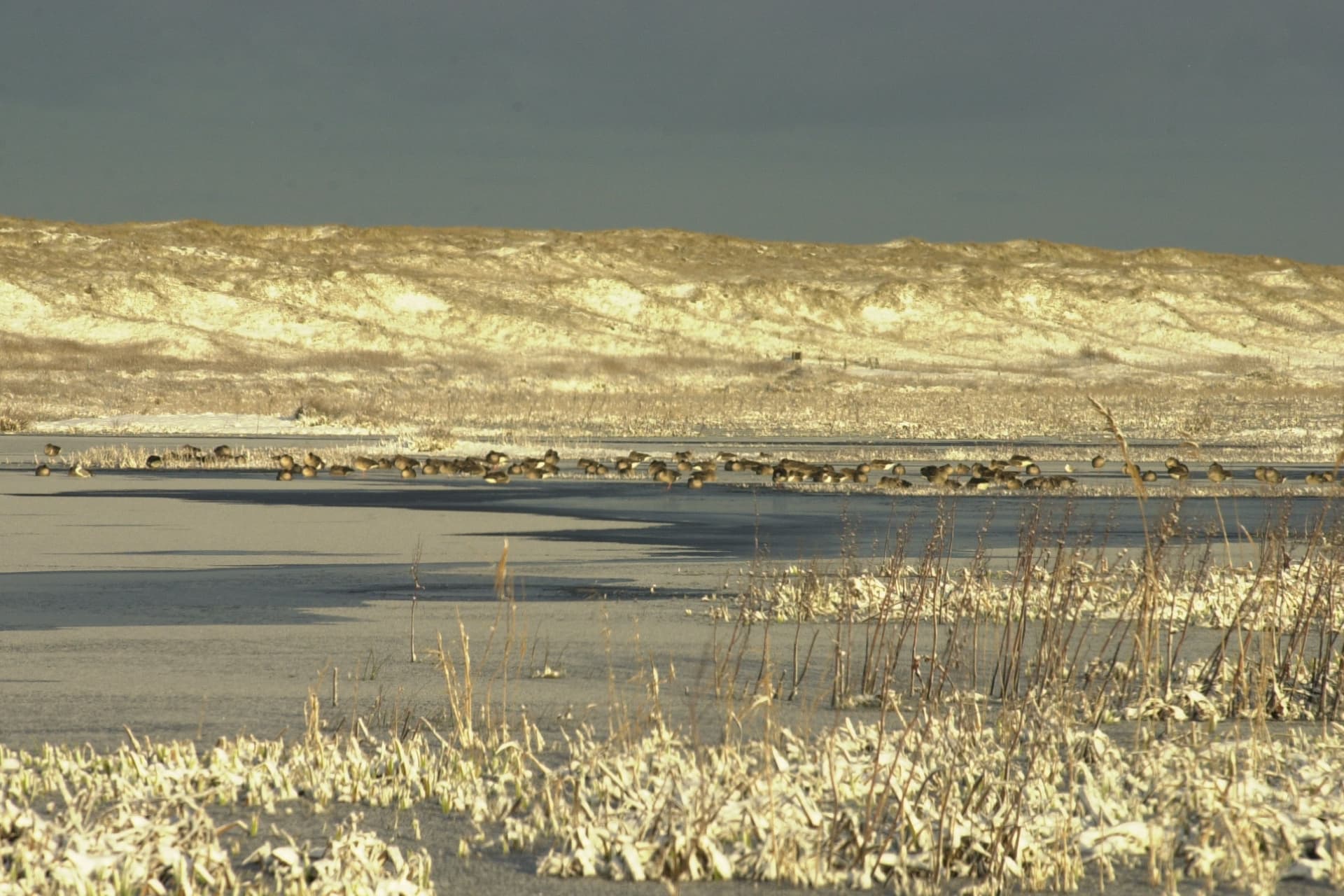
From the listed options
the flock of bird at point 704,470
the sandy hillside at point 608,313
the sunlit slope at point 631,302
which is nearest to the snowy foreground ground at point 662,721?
the flock of bird at point 704,470

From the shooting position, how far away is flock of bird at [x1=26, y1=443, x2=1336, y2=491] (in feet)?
76.8

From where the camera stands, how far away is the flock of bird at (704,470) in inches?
922

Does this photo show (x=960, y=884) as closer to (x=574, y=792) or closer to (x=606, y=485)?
(x=574, y=792)

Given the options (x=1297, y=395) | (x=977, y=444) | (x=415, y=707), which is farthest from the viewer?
(x=1297, y=395)

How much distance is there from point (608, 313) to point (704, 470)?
100 meters

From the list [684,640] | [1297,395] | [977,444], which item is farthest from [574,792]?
[1297,395]

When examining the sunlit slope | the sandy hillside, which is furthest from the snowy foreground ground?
the sunlit slope

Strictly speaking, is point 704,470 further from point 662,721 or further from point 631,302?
point 631,302

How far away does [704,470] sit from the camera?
24.5 meters

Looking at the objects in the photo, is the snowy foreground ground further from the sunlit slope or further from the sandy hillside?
the sunlit slope

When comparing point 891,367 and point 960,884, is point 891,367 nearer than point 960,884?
No

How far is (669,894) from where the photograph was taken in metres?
5.18

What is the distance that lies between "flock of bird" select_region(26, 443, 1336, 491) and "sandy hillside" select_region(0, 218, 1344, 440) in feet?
141

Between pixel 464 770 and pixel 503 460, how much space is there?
24.1 m
